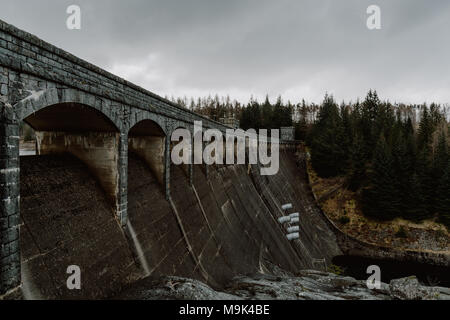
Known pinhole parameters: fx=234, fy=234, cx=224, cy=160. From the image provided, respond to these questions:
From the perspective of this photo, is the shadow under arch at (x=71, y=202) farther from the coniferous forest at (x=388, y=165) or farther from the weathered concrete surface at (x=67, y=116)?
the coniferous forest at (x=388, y=165)

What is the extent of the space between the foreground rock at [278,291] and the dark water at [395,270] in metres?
17.4

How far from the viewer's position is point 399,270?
1068 inches

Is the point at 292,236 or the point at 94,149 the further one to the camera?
the point at 292,236

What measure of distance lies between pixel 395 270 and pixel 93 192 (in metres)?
33.1

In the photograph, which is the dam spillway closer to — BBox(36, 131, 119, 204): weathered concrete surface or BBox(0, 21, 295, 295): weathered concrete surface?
BBox(36, 131, 119, 204): weathered concrete surface

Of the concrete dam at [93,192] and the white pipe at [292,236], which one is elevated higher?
the concrete dam at [93,192]

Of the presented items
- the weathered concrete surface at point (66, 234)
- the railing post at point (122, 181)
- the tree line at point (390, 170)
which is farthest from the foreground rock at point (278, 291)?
the tree line at point (390, 170)

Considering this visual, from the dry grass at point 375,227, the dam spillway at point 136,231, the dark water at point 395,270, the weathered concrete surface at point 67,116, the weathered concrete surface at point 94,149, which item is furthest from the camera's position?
the dry grass at point 375,227

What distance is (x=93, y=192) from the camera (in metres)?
7.91

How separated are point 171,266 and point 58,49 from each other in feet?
25.9

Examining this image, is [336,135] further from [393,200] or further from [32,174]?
[32,174]

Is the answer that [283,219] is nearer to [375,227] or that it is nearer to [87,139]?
[375,227]

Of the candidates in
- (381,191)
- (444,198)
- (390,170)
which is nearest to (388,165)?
(390,170)

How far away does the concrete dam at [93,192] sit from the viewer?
4594mm
